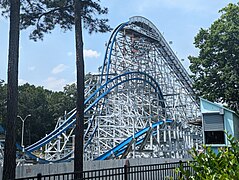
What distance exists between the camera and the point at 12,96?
7.61 meters

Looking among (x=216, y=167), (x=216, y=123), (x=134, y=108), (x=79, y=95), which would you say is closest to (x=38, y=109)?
(x=134, y=108)

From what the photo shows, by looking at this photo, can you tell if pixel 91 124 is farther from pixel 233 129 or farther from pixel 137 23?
pixel 233 129

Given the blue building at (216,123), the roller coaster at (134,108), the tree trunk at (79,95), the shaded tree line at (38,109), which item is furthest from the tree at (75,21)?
the shaded tree line at (38,109)

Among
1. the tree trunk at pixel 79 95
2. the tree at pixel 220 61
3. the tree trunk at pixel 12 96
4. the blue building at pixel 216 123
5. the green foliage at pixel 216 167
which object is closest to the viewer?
the green foliage at pixel 216 167

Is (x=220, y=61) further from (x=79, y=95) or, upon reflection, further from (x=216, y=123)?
(x=79, y=95)

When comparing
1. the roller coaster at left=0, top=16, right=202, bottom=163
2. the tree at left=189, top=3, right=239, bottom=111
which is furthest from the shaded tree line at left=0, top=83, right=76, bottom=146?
the tree at left=189, top=3, right=239, bottom=111

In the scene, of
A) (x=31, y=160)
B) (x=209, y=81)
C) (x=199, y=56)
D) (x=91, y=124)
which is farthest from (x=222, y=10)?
(x=31, y=160)

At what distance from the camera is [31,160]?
70.1 feet

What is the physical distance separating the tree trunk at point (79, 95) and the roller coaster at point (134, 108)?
1149 centimetres

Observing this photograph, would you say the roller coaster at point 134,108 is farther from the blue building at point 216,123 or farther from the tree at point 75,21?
the tree at point 75,21

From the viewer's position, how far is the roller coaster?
2312 centimetres

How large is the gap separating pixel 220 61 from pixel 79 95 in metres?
16.5

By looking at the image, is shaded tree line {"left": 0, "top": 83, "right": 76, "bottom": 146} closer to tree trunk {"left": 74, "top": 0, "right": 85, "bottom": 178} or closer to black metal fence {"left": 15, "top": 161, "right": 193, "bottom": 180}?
tree trunk {"left": 74, "top": 0, "right": 85, "bottom": 178}

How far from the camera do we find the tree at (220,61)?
22438 mm
